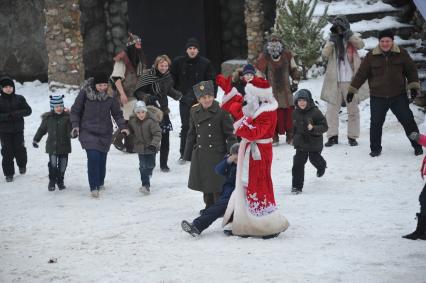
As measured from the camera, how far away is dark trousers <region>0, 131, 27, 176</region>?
12000 millimetres

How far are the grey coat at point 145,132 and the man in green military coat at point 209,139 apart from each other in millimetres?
1621

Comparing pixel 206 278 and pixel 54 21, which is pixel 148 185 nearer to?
pixel 206 278

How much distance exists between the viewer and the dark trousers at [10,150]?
1200 cm

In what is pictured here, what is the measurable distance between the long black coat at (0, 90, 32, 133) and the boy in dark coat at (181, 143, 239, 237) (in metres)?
4.46

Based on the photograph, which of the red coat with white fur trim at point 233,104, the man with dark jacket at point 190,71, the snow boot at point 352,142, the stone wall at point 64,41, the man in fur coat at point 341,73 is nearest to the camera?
the red coat with white fur trim at point 233,104

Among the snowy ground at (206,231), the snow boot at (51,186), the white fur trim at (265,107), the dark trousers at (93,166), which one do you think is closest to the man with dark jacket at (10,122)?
the snowy ground at (206,231)

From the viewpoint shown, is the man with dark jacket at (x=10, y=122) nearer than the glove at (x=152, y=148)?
No

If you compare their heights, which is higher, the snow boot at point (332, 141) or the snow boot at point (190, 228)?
the snow boot at point (190, 228)

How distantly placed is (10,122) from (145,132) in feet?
7.65

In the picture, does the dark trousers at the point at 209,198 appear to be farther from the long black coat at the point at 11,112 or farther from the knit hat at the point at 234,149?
the long black coat at the point at 11,112

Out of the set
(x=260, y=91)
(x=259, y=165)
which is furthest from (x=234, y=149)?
(x=260, y=91)

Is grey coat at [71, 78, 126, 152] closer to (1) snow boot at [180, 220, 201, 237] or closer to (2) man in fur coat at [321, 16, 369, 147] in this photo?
(1) snow boot at [180, 220, 201, 237]

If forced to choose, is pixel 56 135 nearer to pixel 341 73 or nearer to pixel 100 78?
pixel 100 78

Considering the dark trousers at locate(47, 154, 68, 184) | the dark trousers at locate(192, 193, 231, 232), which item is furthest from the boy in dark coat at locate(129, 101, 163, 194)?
the dark trousers at locate(192, 193, 231, 232)
